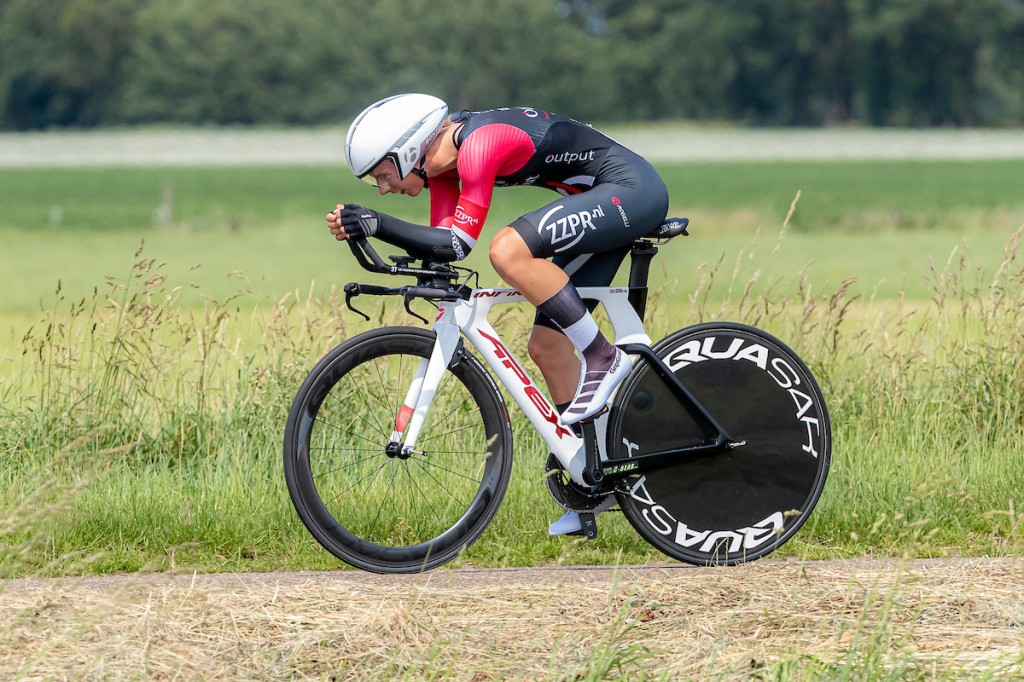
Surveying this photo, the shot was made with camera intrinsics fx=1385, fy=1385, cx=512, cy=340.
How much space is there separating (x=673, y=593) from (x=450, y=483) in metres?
1.17

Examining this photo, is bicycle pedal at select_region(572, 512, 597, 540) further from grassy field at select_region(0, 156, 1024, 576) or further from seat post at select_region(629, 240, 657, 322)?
seat post at select_region(629, 240, 657, 322)

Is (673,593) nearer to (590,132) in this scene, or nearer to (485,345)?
(485,345)

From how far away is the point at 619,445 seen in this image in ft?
17.3

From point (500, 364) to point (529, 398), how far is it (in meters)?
0.17

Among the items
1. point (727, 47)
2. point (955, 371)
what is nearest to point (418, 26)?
point (727, 47)

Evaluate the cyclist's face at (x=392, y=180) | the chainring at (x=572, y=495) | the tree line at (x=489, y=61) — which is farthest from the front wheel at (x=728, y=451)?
the tree line at (x=489, y=61)

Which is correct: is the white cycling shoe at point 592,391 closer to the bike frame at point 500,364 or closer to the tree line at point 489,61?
the bike frame at point 500,364

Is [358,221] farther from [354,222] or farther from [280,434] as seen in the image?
→ [280,434]

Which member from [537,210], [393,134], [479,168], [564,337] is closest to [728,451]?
[564,337]

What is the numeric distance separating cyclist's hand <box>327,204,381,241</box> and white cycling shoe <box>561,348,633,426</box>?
993mm

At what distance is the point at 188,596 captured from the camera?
14.7 feet

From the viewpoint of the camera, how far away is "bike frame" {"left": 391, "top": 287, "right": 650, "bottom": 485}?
5.00 meters

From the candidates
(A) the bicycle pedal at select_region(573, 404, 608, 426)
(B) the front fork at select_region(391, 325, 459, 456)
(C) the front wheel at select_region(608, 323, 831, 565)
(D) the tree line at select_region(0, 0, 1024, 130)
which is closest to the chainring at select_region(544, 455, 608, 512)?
(C) the front wheel at select_region(608, 323, 831, 565)

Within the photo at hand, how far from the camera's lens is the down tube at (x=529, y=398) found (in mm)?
5086
